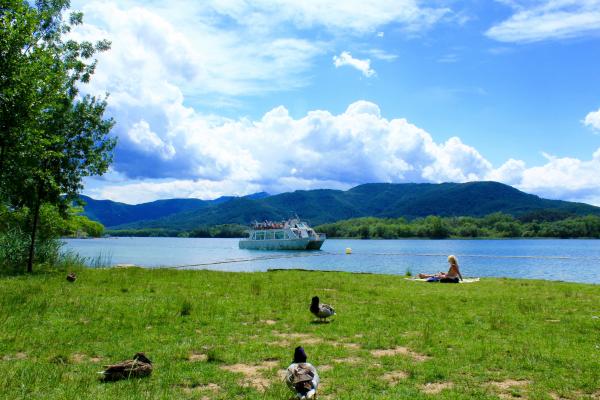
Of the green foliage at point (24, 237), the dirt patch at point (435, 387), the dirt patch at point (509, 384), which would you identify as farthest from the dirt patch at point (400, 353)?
the green foliage at point (24, 237)

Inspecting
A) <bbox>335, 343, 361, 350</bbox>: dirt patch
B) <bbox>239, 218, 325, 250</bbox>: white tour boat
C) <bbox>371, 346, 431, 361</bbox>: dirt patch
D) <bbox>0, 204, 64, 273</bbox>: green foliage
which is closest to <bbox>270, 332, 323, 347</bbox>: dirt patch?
<bbox>335, 343, 361, 350</bbox>: dirt patch

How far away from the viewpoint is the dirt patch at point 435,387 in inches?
285

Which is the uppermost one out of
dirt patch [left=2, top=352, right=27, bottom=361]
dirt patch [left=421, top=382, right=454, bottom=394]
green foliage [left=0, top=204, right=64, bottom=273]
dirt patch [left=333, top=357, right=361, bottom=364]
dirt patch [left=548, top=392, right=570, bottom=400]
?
green foliage [left=0, top=204, right=64, bottom=273]

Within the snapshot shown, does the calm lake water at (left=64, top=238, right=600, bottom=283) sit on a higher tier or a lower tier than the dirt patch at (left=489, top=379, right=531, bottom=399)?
lower

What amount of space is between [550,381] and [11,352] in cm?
1026

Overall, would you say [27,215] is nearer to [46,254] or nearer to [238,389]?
[46,254]

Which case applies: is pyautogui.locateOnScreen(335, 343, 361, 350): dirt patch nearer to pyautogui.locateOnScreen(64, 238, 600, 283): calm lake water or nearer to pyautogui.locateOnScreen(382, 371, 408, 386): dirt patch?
pyautogui.locateOnScreen(382, 371, 408, 386): dirt patch

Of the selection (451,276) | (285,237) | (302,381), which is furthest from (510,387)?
(285,237)

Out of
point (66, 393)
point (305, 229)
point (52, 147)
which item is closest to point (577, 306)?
point (66, 393)

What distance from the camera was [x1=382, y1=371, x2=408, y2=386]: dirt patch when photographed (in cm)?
773

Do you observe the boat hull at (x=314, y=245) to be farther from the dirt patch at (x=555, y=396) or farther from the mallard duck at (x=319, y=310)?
the dirt patch at (x=555, y=396)

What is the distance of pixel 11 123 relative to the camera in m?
16.9

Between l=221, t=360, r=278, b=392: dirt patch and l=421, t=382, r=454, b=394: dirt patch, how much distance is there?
2581 mm

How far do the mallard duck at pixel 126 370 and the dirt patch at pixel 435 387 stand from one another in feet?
15.4
